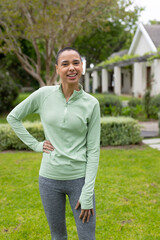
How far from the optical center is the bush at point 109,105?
12.2 meters

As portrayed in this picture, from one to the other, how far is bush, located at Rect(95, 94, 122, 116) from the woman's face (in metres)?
10.2

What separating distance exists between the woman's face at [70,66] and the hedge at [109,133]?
5725 millimetres

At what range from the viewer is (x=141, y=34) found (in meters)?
20.9

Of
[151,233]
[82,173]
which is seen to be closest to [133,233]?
[151,233]

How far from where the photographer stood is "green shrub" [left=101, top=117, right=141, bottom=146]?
756 cm

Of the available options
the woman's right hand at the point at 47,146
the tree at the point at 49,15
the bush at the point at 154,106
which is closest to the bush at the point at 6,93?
the tree at the point at 49,15

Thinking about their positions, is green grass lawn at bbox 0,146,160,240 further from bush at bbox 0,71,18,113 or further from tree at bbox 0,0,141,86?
bush at bbox 0,71,18,113

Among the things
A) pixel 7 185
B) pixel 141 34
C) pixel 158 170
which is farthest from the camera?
pixel 141 34

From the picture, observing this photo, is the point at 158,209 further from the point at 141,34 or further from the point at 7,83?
the point at 141,34

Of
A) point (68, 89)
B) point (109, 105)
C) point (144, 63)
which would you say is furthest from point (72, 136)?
point (144, 63)

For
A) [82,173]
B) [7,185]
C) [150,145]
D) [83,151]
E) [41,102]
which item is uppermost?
[41,102]

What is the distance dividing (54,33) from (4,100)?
4.38 m

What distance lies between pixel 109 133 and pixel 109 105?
200 inches

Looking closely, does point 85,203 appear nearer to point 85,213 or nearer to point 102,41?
point 85,213
